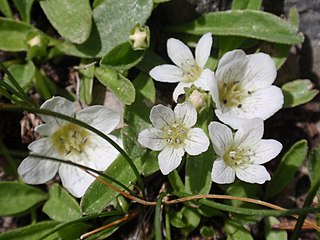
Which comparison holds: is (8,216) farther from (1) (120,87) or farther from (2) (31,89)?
(1) (120,87)

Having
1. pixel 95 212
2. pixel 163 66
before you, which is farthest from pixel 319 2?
pixel 95 212

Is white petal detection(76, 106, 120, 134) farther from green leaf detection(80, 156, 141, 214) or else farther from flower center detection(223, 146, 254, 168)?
flower center detection(223, 146, 254, 168)

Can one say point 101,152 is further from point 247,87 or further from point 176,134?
point 247,87

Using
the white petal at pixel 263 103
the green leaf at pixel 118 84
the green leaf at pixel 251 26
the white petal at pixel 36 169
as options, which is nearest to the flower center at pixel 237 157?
the white petal at pixel 263 103

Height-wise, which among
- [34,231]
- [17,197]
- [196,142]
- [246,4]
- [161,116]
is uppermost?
[246,4]

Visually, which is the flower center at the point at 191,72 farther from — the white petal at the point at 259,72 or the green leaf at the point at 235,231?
the green leaf at the point at 235,231

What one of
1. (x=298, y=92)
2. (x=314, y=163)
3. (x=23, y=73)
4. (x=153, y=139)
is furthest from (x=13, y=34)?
(x=314, y=163)
